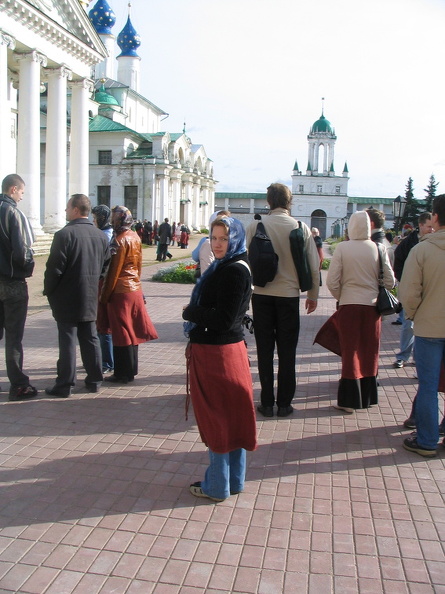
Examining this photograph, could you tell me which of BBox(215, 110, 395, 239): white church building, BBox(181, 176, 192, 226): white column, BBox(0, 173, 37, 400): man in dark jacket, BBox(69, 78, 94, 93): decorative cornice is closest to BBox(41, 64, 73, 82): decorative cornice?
BBox(69, 78, 94, 93): decorative cornice

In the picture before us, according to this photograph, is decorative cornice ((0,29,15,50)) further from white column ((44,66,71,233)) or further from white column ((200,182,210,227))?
white column ((200,182,210,227))

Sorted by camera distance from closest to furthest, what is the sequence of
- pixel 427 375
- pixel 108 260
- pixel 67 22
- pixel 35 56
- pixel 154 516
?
1. pixel 154 516
2. pixel 427 375
3. pixel 108 260
4. pixel 35 56
5. pixel 67 22

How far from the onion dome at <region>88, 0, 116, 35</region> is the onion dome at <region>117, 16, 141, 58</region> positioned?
349 cm

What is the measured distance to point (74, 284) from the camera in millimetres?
5934

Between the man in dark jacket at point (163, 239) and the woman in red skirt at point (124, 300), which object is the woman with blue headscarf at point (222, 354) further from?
the man in dark jacket at point (163, 239)

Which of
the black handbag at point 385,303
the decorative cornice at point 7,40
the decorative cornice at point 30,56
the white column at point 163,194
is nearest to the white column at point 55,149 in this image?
the decorative cornice at point 30,56

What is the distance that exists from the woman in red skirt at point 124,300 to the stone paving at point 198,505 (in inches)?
21.3

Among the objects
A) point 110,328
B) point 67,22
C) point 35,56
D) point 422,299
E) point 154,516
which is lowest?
point 154,516

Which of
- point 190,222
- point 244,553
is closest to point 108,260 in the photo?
point 244,553

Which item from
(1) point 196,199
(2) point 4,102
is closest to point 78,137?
(2) point 4,102

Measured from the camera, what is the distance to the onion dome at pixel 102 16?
54.1 m

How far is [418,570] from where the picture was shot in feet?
10.5

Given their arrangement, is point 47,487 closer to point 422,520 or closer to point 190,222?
point 422,520

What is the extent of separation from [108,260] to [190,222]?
5348 centimetres
